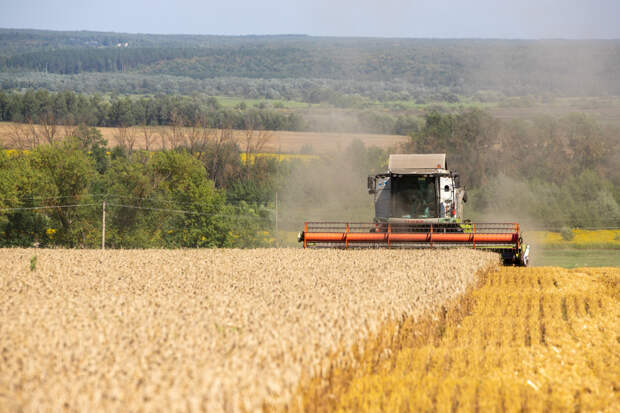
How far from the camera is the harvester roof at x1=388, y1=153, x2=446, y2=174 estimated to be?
2259cm

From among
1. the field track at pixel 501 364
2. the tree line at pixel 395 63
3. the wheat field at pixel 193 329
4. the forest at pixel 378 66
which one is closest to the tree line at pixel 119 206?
the wheat field at pixel 193 329

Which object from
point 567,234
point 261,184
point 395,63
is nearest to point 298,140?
point 261,184

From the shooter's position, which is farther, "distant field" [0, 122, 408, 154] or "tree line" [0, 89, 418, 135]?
"tree line" [0, 89, 418, 135]

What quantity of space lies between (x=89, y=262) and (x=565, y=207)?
45.8 m

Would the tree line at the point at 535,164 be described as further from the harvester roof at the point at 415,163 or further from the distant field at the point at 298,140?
the harvester roof at the point at 415,163

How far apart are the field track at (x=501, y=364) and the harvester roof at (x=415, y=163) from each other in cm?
851

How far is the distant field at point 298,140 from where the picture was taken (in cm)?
7656

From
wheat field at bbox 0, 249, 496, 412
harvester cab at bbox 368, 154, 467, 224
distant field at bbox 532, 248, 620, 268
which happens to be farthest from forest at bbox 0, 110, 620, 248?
wheat field at bbox 0, 249, 496, 412

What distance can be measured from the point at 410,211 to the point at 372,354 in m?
13.7

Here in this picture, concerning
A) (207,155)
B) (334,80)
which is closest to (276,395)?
(207,155)

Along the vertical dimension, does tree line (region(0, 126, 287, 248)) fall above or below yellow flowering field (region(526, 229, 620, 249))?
above

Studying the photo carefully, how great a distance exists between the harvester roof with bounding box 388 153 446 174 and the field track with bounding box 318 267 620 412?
27.9 feet

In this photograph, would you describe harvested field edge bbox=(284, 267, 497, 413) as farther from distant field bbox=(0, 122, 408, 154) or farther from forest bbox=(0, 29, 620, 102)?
forest bbox=(0, 29, 620, 102)

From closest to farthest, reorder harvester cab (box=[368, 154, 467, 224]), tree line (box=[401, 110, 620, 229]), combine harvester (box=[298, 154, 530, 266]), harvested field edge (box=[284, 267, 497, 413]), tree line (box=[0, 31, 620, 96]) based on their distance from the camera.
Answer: harvested field edge (box=[284, 267, 497, 413]) → combine harvester (box=[298, 154, 530, 266]) → harvester cab (box=[368, 154, 467, 224]) → tree line (box=[401, 110, 620, 229]) → tree line (box=[0, 31, 620, 96])
